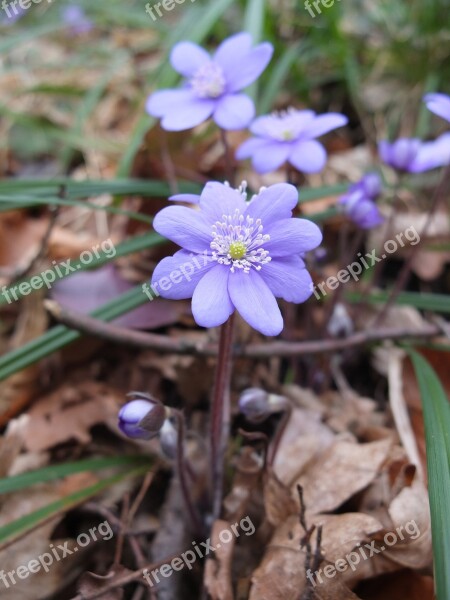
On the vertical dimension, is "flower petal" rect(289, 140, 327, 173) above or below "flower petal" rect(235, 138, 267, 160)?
below

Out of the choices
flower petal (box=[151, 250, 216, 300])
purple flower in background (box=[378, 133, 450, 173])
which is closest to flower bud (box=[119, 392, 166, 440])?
flower petal (box=[151, 250, 216, 300])

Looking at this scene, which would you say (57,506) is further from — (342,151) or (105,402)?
(342,151)

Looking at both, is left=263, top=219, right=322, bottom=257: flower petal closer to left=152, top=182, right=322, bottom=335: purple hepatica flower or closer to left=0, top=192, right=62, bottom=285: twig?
left=152, top=182, right=322, bottom=335: purple hepatica flower

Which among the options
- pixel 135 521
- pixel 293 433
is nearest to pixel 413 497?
pixel 293 433

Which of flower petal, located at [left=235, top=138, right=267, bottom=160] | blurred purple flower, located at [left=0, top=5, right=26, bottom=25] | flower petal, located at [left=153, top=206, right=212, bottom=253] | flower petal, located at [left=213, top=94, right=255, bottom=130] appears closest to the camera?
flower petal, located at [left=153, top=206, right=212, bottom=253]

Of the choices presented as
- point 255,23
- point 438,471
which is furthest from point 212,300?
point 255,23

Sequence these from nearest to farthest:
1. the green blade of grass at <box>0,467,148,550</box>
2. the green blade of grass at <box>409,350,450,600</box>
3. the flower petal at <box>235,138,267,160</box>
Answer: the green blade of grass at <box>409,350,450,600</box>
the green blade of grass at <box>0,467,148,550</box>
the flower petal at <box>235,138,267,160</box>
